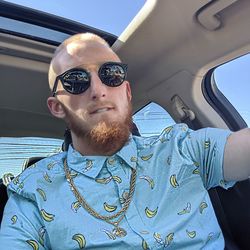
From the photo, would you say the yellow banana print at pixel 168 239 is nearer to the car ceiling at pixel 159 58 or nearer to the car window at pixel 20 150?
the car ceiling at pixel 159 58

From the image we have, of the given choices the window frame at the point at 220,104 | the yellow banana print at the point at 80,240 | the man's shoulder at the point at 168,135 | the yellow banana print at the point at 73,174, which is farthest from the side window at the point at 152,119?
the yellow banana print at the point at 80,240

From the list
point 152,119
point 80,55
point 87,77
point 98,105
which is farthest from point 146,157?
point 152,119

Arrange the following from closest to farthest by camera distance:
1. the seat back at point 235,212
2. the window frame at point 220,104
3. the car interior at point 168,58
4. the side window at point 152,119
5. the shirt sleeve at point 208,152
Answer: the shirt sleeve at point 208,152 → the car interior at point 168,58 → the seat back at point 235,212 → the window frame at point 220,104 → the side window at point 152,119

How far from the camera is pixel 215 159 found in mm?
1440

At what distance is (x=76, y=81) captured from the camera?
62.5 inches

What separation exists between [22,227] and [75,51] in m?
0.70

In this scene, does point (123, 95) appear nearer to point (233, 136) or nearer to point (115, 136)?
point (115, 136)

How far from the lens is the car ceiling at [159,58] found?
1631 millimetres

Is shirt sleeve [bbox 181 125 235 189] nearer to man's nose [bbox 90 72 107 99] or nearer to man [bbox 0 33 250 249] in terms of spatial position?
man [bbox 0 33 250 249]

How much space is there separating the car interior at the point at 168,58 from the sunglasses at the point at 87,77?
0.27 meters

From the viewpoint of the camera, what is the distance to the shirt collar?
1.53 meters

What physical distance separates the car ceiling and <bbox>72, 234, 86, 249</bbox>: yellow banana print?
2.88 ft

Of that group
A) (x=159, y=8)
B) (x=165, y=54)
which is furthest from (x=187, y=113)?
(x=159, y=8)

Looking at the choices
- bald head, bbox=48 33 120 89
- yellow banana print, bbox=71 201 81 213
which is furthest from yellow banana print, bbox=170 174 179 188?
bald head, bbox=48 33 120 89
